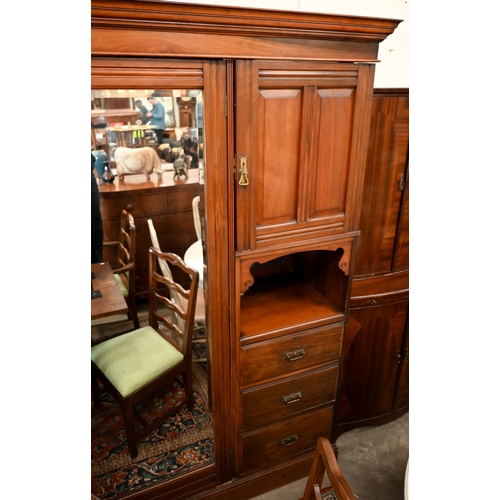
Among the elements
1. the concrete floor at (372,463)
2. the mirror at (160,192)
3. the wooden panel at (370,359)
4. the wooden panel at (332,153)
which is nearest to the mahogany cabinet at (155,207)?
the mirror at (160,192)

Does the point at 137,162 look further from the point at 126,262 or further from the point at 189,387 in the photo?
the point at 189,387

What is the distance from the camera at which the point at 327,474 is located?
3.01ft

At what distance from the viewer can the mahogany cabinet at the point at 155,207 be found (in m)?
1.14

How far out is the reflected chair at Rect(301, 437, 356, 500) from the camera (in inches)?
30.5

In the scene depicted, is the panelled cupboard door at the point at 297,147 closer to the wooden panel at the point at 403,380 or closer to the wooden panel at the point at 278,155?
the wooden panel at the point at 278,155

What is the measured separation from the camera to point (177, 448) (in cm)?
147

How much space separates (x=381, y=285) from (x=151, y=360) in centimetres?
99

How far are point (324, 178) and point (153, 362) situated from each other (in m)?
0.94

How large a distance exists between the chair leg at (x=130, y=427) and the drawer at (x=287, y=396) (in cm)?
42

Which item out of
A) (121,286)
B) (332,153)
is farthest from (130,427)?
(332,153)

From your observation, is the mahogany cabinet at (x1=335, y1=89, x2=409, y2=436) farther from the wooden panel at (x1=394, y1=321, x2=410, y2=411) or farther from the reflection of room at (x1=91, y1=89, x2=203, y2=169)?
the reflection of room at (x1=91, y1=89, x2=203, y2=169)

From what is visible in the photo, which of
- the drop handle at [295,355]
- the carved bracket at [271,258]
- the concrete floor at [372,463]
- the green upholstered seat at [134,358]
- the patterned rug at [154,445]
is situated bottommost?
the concrete floor at [372,463]

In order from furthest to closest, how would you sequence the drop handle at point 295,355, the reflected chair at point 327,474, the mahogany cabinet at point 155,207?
the drop handle at point 295,355 → the mahogany cabinet at point 155,207 → the reflected chair at point 327,474
